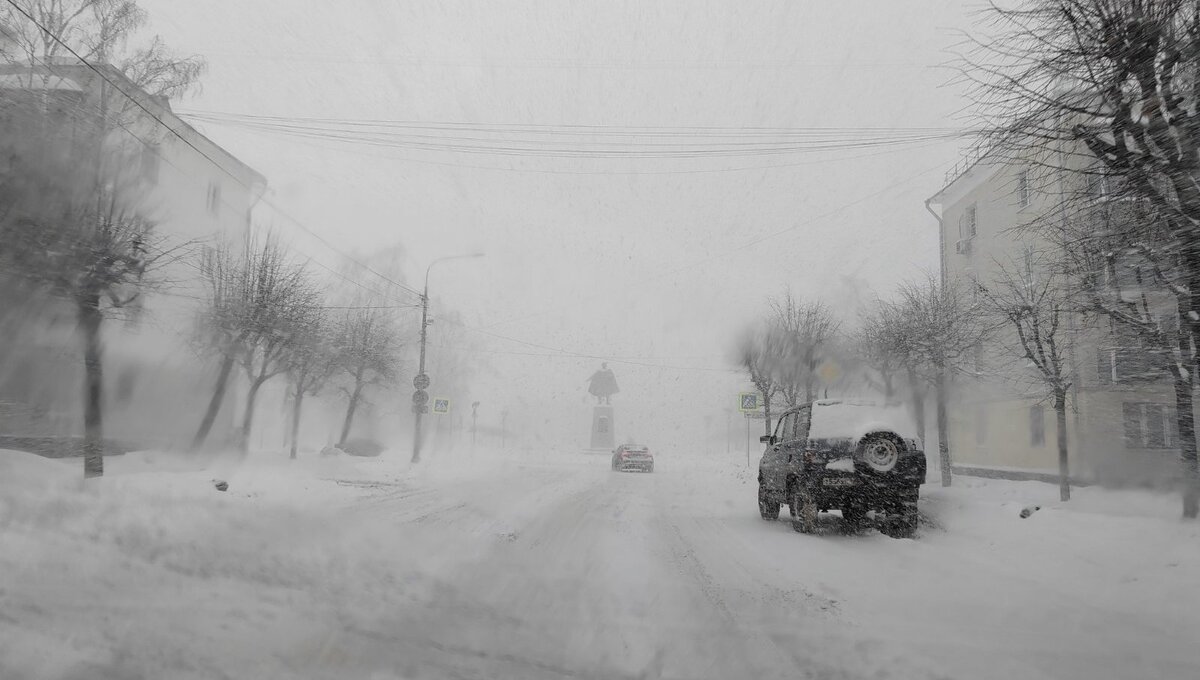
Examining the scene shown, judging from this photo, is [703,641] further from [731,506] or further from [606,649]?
[731,506]

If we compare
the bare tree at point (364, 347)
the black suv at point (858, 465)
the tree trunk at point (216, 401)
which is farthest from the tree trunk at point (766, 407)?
the black suv at point (858, 465)

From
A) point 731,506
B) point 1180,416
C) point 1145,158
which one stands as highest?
point 1145,158

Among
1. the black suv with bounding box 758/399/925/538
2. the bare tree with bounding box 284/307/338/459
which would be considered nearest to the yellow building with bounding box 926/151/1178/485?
the black suv with bounding box 758/399/925/538

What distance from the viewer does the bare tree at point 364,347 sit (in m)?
30.2

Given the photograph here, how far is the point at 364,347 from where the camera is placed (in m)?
30.7

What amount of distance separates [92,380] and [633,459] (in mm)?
21858

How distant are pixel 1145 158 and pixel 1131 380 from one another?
1104 cm

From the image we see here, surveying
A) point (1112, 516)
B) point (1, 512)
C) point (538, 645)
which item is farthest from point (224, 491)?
point (1112, 516)

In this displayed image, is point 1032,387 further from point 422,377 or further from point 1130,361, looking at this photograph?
point 422,377

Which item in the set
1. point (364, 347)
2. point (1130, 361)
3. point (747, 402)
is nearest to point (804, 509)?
point (1130, 361)

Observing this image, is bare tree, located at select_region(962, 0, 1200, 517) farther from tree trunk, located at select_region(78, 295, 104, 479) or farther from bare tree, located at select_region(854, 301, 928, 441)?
tree trunk, located at select_region(78, 295, 104, 479)

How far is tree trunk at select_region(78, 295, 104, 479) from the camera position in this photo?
1405 centimetres

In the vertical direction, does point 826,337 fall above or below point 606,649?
above

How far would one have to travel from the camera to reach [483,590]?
5.65 metres
